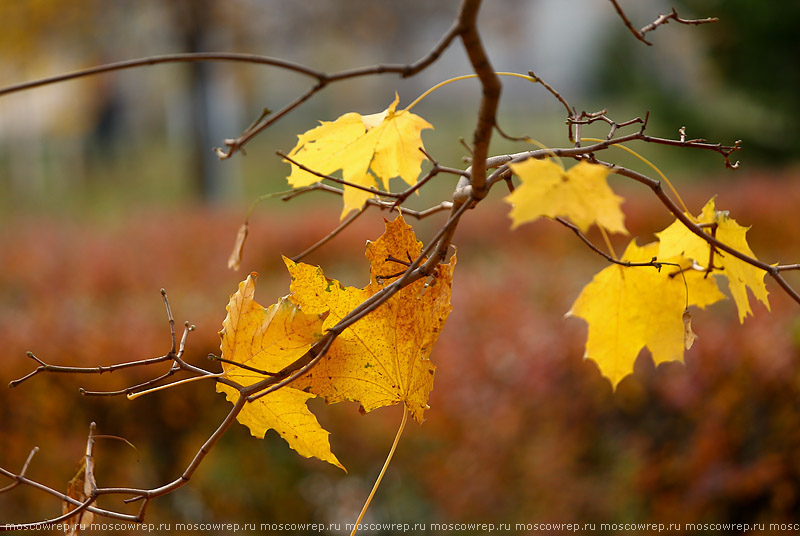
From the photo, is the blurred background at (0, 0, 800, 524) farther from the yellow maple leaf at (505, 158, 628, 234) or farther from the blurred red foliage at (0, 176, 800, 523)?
the yellow maple leaf at (505, 158, 628, 234)

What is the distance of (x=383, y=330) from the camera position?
0.51 metres

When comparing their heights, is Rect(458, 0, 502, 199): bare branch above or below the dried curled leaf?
above

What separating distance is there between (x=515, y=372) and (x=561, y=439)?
0.28 m

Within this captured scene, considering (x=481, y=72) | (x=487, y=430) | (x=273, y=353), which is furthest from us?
(x=487, y=430)

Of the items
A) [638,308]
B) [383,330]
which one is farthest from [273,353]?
[638,308]

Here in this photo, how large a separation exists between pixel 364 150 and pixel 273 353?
0.59 feet

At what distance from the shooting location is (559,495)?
2236mm

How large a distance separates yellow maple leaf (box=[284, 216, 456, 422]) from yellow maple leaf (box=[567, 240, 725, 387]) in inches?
5.9

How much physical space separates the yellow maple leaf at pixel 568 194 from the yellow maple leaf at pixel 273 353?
0.59 feet

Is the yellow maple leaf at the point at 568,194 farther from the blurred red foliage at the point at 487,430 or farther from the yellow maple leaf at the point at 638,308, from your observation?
the blurred red foliage at the point at 487,430

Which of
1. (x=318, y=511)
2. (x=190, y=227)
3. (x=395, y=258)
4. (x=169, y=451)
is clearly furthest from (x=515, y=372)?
(x=190, y=227)

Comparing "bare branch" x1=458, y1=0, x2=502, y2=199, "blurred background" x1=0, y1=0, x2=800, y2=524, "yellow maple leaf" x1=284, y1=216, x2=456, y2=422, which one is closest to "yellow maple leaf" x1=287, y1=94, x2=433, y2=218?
"yellow maple leaf" x1=284, y1=216, x2=456, y2=422

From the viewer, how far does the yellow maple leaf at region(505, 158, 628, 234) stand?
1.17 ft

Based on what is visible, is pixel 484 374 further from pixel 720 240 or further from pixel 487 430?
pixel 720 240
